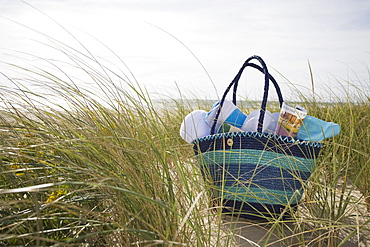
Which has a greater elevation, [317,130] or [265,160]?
[317,130]

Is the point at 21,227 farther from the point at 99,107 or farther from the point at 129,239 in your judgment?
the point at 99,107

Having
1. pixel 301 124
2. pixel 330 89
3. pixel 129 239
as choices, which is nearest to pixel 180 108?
pixel 330 89

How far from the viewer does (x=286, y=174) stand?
194 centimetres

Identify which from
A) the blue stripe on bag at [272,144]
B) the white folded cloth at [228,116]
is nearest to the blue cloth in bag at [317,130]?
the blue stripe on bag at [272,144]

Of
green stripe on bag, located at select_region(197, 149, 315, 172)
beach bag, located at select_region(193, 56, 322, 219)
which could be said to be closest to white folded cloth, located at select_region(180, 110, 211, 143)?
beach bag, located at select_region(193, 56, 322, 219)

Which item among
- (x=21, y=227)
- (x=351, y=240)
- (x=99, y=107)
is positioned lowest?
(x=351, y=240)

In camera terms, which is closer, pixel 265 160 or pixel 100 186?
pixel 100 186

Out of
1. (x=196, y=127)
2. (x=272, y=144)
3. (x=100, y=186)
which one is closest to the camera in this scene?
(x=100, y=186)

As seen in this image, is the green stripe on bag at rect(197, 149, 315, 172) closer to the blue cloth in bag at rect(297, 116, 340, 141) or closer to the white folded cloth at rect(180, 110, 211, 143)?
the blue cloth in bag at rect(297, 116, 340, 141)

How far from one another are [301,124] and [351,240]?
617 millimetres

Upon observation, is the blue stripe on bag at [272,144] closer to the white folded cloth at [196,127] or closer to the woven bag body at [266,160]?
the woven bag body at [266,160]

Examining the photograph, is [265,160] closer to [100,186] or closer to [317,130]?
[317,130]

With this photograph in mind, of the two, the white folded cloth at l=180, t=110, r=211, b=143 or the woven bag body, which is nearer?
the woven bag body

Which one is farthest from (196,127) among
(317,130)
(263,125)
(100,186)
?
(100,186)
